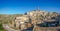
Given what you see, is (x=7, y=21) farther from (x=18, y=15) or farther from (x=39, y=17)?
(x=39, y=17)

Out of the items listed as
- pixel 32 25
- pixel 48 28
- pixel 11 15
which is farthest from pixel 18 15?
pixel 48 28

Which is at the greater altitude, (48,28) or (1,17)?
(1,17)

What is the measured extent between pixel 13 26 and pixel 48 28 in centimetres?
73

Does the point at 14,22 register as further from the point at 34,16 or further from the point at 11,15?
the point at 34,16

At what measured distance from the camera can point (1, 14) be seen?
3.61 meters

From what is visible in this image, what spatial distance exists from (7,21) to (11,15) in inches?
6.1

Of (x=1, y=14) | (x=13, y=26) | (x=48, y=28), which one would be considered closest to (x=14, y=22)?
(x=13, y=26)

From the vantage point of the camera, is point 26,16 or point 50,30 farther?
point 26,16

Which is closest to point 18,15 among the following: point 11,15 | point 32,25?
point 11,15

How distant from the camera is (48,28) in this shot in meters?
Answer: 3.39

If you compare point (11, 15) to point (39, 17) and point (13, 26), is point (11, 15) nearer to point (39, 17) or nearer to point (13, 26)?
point (13, 26)

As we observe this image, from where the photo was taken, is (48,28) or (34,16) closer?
(48,28)

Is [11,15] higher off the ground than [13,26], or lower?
higher

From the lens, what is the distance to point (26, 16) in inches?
141
